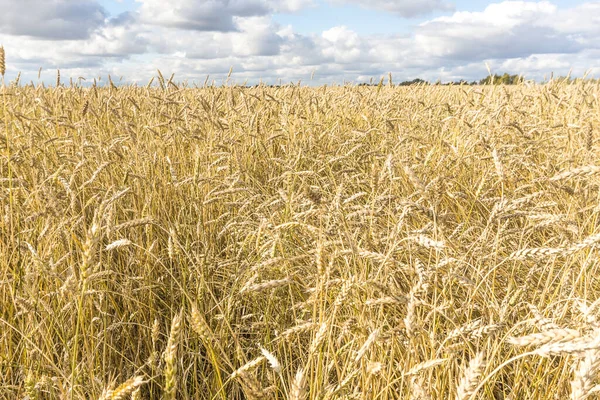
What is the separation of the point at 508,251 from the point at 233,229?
4.42ft

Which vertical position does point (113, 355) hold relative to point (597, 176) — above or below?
below

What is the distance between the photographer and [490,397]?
1364 millimetres

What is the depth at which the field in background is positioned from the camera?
1171 millimetres

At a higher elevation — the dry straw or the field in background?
the dry straw

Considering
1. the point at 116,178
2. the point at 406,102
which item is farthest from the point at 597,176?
the point at 406,102

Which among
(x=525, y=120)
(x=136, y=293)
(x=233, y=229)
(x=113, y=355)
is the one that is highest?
(x=525, y=120)

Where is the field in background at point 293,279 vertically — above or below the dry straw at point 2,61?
below

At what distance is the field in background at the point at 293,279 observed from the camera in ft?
3.84

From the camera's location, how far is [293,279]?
195 cm

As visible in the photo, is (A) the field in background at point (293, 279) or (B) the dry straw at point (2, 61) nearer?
(A) the field in background at point (293, 279)

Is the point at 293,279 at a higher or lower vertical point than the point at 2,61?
lower

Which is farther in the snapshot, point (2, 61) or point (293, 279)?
point (293, 279)

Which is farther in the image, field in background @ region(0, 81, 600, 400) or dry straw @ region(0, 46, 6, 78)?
dry straw @ region(0, 46, 6, 78)

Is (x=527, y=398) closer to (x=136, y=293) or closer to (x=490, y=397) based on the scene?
(x=490, y=397)
